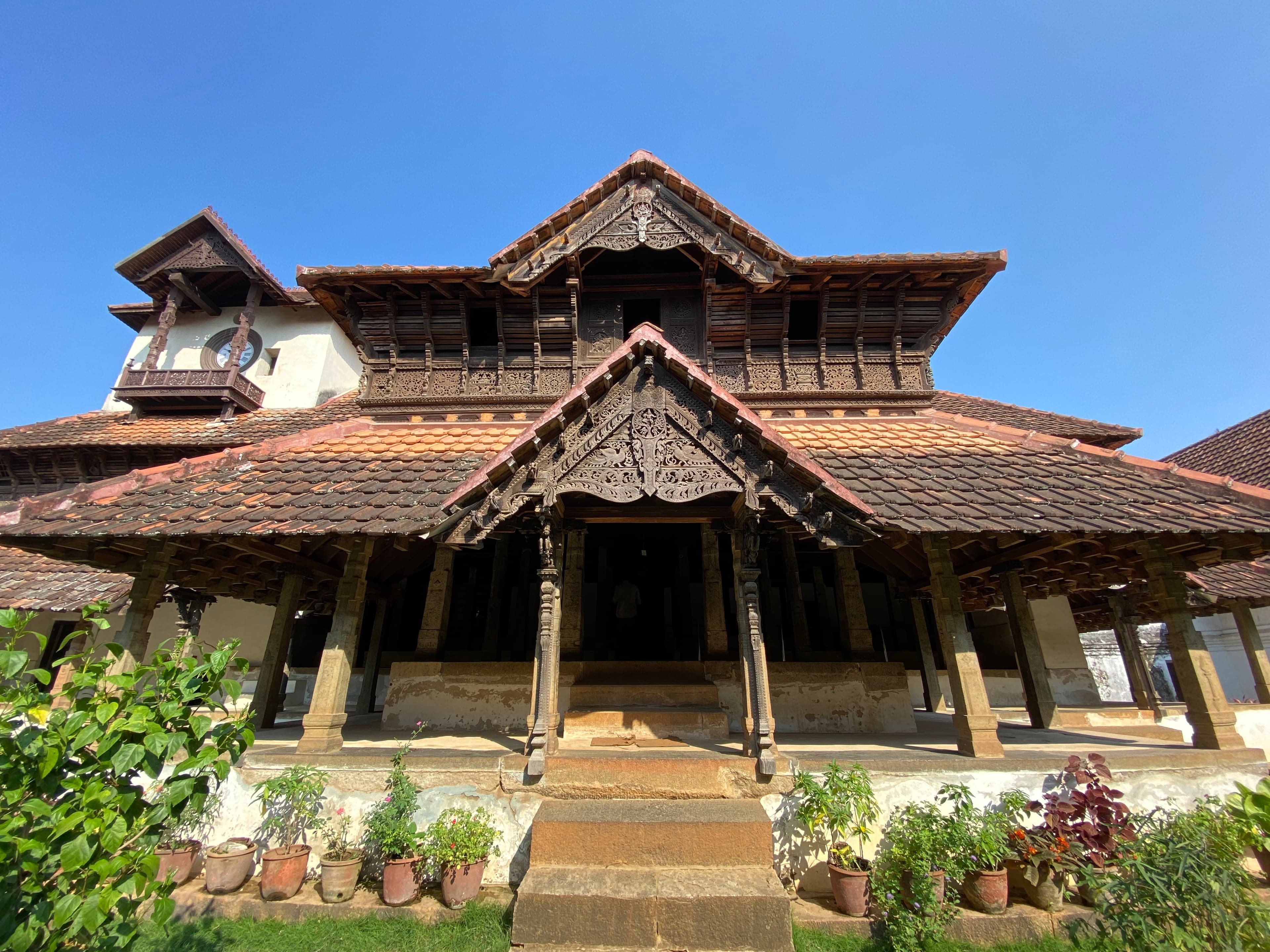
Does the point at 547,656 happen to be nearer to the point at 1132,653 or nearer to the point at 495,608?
the point at 495,608

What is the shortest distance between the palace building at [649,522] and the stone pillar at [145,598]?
0.12 feet

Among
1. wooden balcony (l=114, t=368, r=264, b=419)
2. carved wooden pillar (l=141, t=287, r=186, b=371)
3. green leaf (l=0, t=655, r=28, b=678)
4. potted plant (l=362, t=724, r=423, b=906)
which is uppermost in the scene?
carved wooden pillar (l=141, t=287, r=186, b=371)

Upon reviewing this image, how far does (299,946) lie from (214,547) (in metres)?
5.16

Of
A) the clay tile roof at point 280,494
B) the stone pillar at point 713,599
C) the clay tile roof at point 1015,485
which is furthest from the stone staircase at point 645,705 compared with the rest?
the clay tile roof at point 1015,485

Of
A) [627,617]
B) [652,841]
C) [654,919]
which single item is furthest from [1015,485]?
[627,617]

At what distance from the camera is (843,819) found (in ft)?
16.3

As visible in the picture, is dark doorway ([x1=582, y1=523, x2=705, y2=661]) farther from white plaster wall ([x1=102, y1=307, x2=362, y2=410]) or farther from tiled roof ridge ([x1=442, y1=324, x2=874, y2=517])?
white plaster wall ([x1=102, y1=307, x2=362, y2=410])

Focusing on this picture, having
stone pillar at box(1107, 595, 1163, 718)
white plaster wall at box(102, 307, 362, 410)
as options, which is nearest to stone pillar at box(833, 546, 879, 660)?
stone pillar at box(1107, 595, 1163, 718)

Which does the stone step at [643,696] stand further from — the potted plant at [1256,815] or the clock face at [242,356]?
the clock face at [242,356]

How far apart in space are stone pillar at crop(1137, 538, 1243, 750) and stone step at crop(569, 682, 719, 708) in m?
5.28

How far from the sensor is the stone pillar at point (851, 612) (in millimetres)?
8352

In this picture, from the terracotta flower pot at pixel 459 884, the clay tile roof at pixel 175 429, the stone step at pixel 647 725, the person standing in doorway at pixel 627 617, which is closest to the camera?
the terracotta flower pot at pixel 459 884

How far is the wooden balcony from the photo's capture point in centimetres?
1559

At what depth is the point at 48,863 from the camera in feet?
7.89
